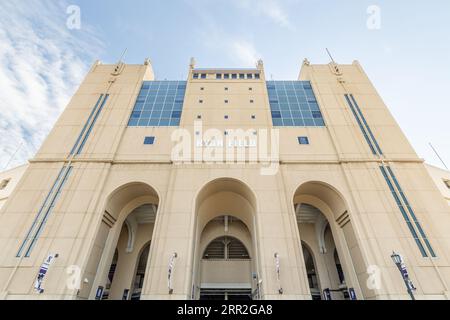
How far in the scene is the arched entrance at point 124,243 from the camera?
56.4ft

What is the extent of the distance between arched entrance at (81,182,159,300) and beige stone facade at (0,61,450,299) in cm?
14

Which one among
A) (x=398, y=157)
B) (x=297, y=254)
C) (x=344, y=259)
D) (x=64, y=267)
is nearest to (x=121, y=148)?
(x=64, y=267)

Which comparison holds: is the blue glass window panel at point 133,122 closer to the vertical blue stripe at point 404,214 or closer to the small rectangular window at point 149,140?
the small rectangular window at point 149,140

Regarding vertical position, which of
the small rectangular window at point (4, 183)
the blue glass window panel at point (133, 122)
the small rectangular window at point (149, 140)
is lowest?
the small rectangular window at point (4, 183)

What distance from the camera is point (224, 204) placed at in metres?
21.6

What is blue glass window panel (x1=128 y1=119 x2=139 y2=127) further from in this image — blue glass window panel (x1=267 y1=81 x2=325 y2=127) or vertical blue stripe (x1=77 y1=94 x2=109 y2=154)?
blue glass window panel (x1=267 y1=81 x2=325 y2=127)

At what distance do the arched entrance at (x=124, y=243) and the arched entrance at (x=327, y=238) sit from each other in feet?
51.3

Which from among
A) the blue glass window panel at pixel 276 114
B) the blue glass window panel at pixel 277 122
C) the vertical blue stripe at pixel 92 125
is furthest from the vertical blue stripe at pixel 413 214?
the vertical blue stripe at pixel 92 125

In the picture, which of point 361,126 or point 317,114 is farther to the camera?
point 317,114

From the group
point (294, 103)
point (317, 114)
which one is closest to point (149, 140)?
point (294, 103)

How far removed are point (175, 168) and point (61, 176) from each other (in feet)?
33.1

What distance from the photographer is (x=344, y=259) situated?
17781 mm

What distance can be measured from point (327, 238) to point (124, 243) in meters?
23.5

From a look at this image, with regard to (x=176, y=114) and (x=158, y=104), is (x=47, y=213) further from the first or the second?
(x=158, y=104)
